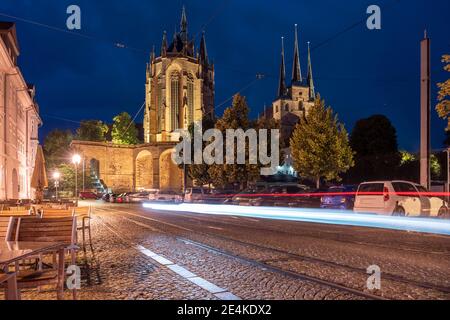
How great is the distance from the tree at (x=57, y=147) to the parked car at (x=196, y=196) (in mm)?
46389

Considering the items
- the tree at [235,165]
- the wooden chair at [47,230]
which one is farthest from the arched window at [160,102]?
the wooden chair at [47,230]

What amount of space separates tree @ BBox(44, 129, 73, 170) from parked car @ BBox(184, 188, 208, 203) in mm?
46389

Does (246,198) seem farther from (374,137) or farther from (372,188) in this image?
(374,137)

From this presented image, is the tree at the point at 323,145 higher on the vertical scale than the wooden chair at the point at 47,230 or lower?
higher

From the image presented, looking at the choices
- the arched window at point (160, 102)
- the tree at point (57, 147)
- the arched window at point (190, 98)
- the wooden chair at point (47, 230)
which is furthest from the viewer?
the tree at point (57, 147)

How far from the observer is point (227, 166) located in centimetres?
4544

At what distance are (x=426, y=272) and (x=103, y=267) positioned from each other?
18.0 feet

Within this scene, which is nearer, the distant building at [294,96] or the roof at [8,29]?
the roof at [8,29]

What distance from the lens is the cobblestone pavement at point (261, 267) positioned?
19.8 ft

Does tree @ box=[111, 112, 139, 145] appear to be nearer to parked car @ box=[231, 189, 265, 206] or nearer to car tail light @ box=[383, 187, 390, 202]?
parked car @ box=[231, 189, 265, 206]

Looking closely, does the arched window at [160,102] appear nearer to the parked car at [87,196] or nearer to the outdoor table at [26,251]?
the parked car at [87,196]

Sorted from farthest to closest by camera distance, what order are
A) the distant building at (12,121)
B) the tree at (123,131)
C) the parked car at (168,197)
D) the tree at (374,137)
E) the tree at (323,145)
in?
the tree at (123,131) < the tree at (374,137) < the parked car at (168,197) < the tree at (323,145) < the distant building at (12,121)
